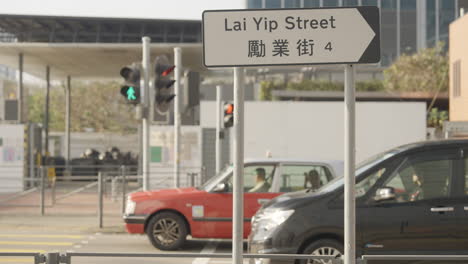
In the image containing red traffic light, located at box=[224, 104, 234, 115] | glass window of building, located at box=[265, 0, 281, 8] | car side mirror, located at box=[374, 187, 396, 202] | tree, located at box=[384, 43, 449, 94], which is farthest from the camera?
glass window of building, located at box=[265, 0, 281, 8]

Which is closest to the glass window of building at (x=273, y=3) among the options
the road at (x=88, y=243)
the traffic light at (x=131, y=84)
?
the traffic light at (x=131, y=84)

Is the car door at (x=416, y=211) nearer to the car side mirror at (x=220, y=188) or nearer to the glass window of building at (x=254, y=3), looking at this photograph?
the car side mirror at (x=220, y=188)

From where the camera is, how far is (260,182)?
44.0 ft

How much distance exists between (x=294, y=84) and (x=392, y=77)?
8.67 metres

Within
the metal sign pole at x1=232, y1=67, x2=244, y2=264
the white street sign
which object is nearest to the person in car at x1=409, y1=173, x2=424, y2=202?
the white street sign

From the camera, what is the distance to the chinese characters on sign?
5.28m

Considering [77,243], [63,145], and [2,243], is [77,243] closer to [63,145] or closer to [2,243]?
[2,243]

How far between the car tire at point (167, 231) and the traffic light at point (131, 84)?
3.31 meters

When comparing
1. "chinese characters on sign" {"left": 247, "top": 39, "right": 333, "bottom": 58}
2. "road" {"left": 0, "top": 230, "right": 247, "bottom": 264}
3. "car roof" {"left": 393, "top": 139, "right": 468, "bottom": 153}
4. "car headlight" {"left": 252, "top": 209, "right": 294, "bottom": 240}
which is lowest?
"road" {"left": 0, "top": 230, "right": 247, "bottom": 264}

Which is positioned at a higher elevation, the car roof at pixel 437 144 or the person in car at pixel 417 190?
the car roof at pixel 437 144

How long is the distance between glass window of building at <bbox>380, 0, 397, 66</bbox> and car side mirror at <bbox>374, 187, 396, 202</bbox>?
41.7 metres

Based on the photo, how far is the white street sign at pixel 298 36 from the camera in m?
5.28

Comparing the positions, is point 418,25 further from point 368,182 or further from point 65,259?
point 65,259

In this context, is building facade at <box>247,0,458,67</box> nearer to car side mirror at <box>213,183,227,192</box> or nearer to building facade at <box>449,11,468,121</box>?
building facade at <box>449,11,468,121</box>
